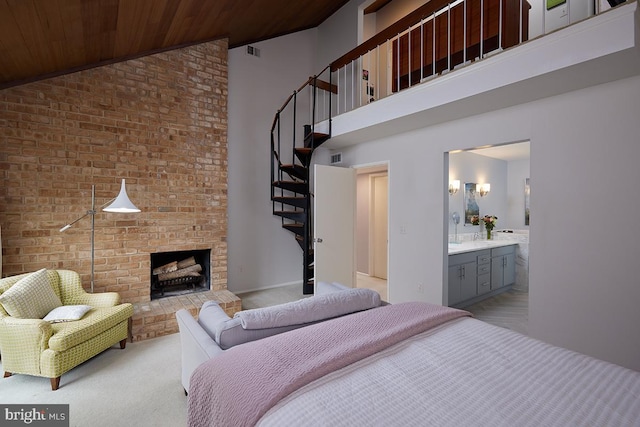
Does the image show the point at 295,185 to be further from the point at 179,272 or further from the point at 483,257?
the point at 483,257

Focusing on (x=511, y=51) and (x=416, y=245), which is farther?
(x=416, y=245)

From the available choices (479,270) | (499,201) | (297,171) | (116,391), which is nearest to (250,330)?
(116,391)

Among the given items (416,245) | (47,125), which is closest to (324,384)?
(416,245)

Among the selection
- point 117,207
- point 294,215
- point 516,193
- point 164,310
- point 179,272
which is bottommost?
point 164,310

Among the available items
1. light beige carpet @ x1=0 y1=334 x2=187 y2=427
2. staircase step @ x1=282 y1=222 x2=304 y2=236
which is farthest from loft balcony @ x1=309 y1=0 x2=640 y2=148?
light beige carpet @ x1=0 y1=334 x2=187 y2=427

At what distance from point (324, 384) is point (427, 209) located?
298cm

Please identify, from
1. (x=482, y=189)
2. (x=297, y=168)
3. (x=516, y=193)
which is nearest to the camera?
(x=297, y=168)

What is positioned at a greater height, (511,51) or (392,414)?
(511,51)

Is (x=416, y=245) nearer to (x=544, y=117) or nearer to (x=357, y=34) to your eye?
(x=544, y=117)

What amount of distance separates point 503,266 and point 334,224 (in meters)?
2.67

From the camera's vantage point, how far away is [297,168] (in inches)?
183

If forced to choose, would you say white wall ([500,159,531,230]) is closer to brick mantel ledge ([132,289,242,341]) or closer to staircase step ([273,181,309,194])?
Result: staircase step ([273,181,309,194])

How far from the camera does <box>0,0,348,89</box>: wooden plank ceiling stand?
223 cm

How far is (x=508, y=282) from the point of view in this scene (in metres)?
4.80
